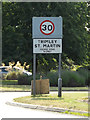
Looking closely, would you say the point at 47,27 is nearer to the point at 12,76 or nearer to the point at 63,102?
the point at 63,102

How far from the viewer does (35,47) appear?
20.3 meters

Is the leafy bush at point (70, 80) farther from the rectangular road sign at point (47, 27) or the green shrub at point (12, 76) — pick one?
the rectangular road sign at point (47, 27)

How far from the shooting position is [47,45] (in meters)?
20.2

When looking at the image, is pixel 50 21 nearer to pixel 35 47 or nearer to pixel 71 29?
pixel 35 47

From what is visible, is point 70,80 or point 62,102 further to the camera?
point 70,80

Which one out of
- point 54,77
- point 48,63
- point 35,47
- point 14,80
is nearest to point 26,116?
point 35,47

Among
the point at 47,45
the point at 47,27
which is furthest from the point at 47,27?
the point at 47,45

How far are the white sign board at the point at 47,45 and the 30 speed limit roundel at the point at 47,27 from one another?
472 mm

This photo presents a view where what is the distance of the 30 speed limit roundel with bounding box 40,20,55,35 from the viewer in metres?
19.8

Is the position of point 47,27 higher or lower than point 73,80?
higher

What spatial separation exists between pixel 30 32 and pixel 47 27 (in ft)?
73.4

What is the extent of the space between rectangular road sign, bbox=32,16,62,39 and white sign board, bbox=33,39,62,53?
0.70 ft

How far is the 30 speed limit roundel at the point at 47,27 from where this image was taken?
19797mm

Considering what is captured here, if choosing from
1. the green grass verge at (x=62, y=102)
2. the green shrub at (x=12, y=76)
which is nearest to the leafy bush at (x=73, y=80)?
the green shrub at (x=12, y=76)
